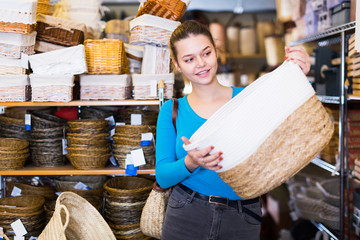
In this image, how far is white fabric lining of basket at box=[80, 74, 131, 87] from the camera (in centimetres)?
251

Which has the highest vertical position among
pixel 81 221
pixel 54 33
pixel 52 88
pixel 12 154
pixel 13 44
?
pixel 54 33

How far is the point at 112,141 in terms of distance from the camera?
2713 mm

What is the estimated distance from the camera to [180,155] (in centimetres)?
160

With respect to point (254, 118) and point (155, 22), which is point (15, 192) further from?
point (254, 118)

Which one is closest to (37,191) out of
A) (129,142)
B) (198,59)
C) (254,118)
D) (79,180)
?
(79,180)

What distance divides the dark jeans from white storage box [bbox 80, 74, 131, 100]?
1160 millimetres

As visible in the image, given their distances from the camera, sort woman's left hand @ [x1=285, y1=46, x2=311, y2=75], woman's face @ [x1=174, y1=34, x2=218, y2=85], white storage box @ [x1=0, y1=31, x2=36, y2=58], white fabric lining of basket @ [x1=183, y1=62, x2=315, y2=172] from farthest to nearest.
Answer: white storage box @ [x1=0, y1=31, x2=36, y2=58]
woman's face @ [x1=174, y1=34, x2=218, y2=85]
woman's left hand @ [x1=285, y1=46, x2=311, y2=75]
white fabric lining of basket @ [x1=183, y1=62, x2=315, y2=172]

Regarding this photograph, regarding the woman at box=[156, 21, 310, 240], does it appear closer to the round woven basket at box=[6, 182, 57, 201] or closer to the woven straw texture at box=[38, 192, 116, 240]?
the woven straw texture at box=[38, 192, 116, 240]

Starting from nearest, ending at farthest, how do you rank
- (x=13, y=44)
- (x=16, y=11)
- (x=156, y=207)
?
1. (x=156, y=207)
2. (x=16, y=11)
3. (x=13, y=44)

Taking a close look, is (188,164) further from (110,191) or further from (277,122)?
(110,191)

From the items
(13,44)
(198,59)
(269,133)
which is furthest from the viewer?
(13,44)

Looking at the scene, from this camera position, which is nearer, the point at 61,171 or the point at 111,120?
the point at 61,171

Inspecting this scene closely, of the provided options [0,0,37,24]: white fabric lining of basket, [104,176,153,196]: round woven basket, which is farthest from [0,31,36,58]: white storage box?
[104,176,153,196]: round woven basket

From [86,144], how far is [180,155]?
1.09 meters
